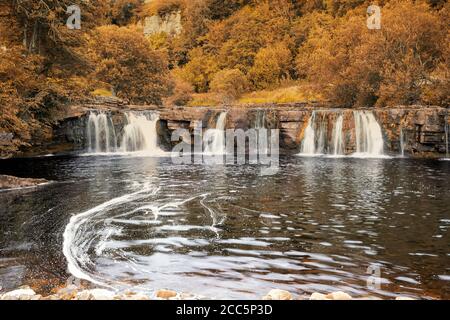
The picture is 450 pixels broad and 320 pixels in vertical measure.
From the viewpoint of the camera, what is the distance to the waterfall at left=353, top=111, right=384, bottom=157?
3538cm

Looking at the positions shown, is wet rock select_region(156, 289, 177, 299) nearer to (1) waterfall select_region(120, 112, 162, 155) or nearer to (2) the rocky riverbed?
(2) the rocky riverbed

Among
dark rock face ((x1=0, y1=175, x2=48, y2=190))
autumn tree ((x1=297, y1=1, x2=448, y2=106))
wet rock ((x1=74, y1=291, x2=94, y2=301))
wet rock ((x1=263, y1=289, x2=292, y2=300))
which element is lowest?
wet rock ((x1=263, y1=289, x2=292, y2=300))

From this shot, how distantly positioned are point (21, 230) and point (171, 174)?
1235 cm

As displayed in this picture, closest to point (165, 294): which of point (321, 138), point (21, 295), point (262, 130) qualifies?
point (21, 295)

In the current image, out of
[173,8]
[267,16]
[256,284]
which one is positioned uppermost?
[173,8]

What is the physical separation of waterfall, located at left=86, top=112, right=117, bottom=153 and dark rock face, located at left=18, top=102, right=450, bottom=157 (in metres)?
0.45

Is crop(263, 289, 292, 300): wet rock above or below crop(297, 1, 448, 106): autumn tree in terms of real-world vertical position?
below

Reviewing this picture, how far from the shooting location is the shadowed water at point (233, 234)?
830 centimetres

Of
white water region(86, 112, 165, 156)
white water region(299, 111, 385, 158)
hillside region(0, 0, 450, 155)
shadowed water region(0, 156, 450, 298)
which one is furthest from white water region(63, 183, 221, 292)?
white water region(86, 112, 165, 156)

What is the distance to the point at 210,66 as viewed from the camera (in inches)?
2795

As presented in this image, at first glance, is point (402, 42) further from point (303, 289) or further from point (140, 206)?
point (303, 289)

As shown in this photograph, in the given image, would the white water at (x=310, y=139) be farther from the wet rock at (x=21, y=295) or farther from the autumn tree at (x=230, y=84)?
the wet rock at (x=21, y=295)

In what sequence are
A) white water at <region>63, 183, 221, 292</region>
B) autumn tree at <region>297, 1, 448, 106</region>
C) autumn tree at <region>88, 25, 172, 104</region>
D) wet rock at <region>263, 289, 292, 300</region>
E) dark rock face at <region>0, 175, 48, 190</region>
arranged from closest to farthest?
wet rock at <region>263, 289, 292, 300</region> → white water at <region>63, 183, 221, 292</region> → dark rock face at <region>0, 175, 48, 190</region> → autumn tree at <region>297, 1, 448, 106</region> → autumn tree at <region>88, 25, 172, 104</region>
